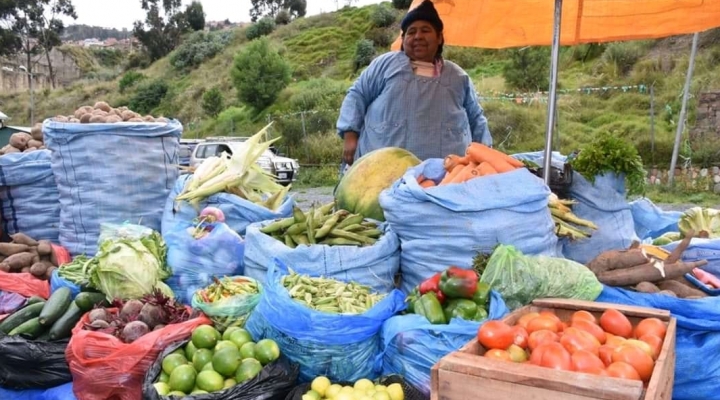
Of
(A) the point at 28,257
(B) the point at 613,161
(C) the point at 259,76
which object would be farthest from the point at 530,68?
(A) the point at 28,257

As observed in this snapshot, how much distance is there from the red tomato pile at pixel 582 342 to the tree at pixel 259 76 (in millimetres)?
27856

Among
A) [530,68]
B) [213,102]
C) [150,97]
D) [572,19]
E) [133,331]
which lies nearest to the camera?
[133,331]

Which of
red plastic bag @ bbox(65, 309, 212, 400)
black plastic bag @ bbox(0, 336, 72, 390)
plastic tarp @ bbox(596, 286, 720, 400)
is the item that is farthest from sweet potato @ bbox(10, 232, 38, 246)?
plastic tarp @ bbox(596, 286, 720, 400)

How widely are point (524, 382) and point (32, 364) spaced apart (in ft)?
7.94

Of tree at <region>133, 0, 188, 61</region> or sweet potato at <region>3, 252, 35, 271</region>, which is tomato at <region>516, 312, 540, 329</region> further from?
tree at <region>133, 0, 188, 61</region>

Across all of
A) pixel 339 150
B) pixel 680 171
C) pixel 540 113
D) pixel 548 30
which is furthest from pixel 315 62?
pixel 548 30

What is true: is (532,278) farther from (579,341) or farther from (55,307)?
(55,307)

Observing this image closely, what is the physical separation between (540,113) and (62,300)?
16.3 meters

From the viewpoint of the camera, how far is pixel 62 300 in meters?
3.25

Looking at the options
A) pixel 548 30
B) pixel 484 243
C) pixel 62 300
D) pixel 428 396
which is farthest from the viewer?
pixel 548 30

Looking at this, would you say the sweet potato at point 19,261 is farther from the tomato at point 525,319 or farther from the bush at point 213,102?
the bush at point 213,102

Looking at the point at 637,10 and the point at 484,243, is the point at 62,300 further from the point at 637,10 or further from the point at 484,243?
the point at 637,10

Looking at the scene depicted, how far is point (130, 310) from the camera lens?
3006mm

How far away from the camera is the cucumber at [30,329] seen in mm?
3086
